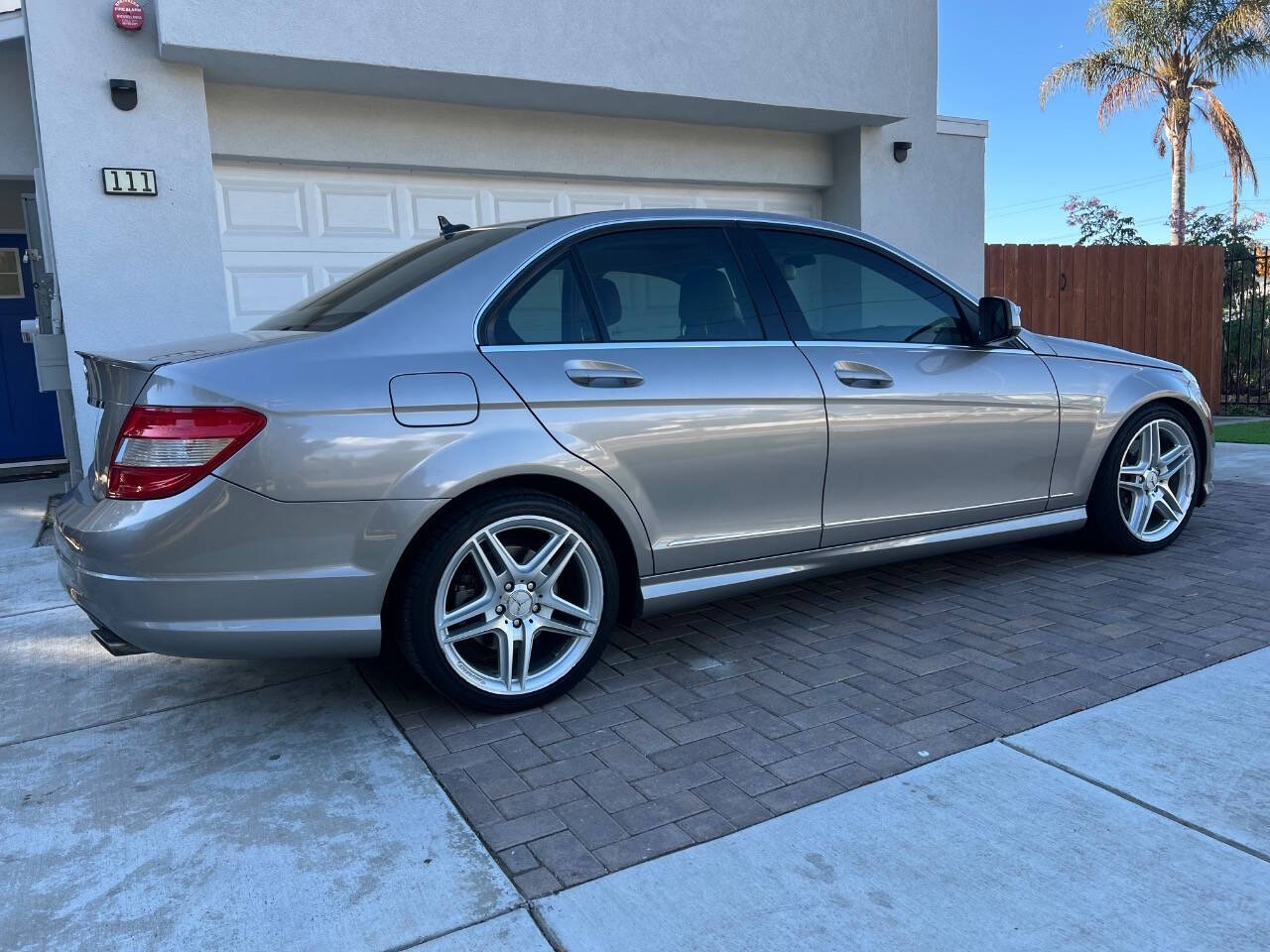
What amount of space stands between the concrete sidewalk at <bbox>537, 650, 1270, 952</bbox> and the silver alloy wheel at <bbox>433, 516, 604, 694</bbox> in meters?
1.00

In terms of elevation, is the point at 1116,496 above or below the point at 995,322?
below

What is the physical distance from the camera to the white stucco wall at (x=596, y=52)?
19.8ft

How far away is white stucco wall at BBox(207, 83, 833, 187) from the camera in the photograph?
6707 mm

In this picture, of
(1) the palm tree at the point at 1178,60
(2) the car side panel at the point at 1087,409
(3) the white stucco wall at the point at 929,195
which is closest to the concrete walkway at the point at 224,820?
(2) the car side panel at the point at 1087,409

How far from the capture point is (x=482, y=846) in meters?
2.50

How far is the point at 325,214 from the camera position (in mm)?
7098

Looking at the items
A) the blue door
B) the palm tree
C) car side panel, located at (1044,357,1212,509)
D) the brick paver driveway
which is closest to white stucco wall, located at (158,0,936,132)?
car side panel, located at (1044,357,1212,509)

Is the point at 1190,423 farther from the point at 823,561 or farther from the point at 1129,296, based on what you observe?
the point at 1129,296

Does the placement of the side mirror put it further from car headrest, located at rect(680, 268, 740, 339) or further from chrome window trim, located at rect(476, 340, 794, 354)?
car headrest, located at rect(680, 268, 740, 339)

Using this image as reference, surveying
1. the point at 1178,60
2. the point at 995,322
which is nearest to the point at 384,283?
the point at 995,322

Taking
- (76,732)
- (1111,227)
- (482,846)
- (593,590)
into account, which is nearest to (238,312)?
(76,732)

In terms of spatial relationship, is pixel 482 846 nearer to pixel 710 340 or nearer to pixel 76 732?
pixel 76 732

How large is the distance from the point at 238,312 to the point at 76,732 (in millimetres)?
4150

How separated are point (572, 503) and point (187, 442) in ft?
3.91
